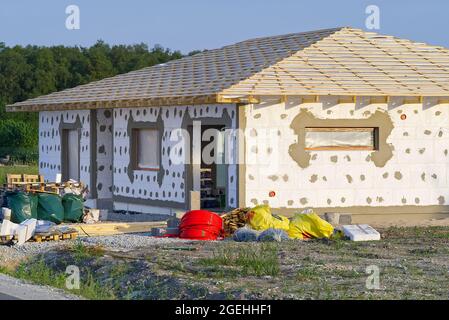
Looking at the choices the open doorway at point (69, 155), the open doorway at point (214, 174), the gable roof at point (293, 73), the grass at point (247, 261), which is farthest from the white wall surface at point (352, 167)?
the open doorway at point (69, 155)

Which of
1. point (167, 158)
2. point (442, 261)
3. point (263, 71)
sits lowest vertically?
point (442, 261)

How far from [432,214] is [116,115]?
9041 mm

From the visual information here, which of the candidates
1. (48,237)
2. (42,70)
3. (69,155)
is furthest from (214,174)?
(42,70)

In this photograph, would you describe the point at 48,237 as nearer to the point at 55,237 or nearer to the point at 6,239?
the point at 55,237

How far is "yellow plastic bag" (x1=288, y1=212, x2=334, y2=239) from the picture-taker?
22.4 meters

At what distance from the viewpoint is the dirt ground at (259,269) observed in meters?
14.9

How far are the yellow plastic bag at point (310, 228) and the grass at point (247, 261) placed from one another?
9.76 ft

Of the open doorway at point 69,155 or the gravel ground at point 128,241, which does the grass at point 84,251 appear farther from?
the open doorway at point 69,155

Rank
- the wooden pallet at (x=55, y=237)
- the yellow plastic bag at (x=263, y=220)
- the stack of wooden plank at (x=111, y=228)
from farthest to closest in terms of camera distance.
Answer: the stack of wooden plank at (x=111, y=228), the yellow plastic bag at (x=263, y=220), the wooden pallet at (x=55, y=237)

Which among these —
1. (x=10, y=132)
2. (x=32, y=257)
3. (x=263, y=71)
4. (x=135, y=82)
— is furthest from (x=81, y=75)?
(x=32, y=257)

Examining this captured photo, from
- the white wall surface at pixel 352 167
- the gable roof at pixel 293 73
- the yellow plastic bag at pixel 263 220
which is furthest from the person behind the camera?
the gable roof at pixel 293 73

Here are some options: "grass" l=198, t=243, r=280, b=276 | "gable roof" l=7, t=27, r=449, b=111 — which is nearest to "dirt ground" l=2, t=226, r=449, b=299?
"grass" l=198, t=243, r=280, b=276
